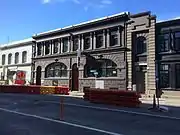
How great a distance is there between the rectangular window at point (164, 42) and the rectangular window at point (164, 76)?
1.69 meters

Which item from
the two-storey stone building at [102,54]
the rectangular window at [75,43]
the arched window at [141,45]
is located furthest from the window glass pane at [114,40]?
the rectangular window at [75,43]

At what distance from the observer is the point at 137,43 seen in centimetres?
3284

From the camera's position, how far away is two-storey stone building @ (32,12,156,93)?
31.8 m

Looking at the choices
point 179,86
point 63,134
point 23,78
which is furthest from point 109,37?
point 63,134

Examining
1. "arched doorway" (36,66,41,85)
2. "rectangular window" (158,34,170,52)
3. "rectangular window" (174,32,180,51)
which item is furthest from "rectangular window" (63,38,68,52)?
"rectangular window" (174,32,180,51)

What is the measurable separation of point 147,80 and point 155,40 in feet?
14.4

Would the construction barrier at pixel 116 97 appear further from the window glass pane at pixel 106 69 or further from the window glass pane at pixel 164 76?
the window glass pane at pixel 106 69

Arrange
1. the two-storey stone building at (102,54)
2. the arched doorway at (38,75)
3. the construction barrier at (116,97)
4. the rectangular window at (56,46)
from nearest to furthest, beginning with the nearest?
the construction barrier at (116,97) → the two-storey stone building at (102,54) → the rectangular window at (56,46) → the arched doorway at (38,75)

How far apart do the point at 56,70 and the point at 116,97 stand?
76.5 ft

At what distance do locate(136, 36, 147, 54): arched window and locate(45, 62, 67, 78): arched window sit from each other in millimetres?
12678

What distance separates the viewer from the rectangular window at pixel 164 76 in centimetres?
2959

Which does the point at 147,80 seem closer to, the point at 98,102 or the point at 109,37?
the point at 109,37

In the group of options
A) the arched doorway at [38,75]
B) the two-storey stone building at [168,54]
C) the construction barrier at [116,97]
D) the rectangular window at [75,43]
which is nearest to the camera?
the construction barrier at [116,97]

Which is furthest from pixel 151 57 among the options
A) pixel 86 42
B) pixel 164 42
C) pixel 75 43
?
pixel 75 43
